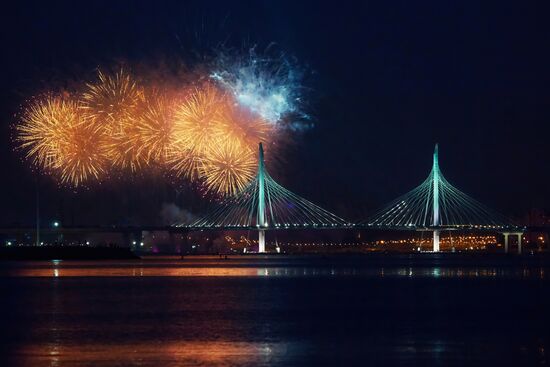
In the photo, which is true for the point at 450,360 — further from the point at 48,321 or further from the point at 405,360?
the point at 48,321

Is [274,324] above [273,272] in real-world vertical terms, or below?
below

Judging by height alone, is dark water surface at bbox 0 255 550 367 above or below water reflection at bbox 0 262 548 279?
below

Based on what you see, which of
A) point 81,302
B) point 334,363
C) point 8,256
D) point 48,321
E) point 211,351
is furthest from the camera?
point 8,256

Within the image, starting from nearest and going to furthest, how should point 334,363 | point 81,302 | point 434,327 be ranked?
1. point 334,363
2. point 434,327
3. point 81,302

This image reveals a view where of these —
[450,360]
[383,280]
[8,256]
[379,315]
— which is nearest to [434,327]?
[379,315]

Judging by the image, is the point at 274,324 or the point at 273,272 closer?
the point at 274,324

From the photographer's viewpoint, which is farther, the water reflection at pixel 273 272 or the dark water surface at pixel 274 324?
the water reflection at pixel 273 272

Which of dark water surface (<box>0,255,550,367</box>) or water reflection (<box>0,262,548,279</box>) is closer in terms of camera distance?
dark water surface (<box>0,255,550,367</box>)

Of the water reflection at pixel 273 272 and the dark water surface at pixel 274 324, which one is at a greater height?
the water reflection at pixel 273 272
